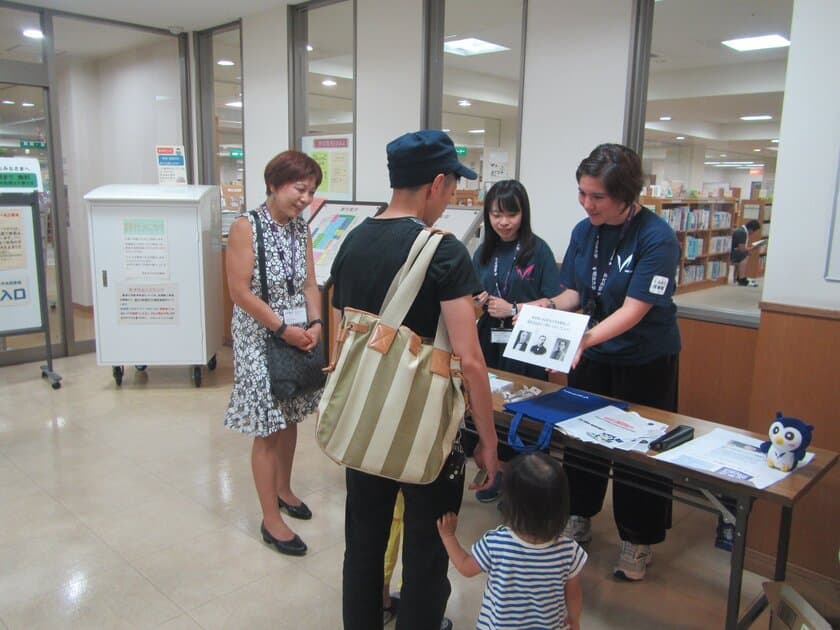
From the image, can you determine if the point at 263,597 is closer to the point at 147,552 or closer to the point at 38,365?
the point at 147,552

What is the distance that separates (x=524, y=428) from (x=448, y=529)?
24.2 inches

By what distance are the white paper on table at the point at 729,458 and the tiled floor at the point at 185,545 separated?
2.49 feet

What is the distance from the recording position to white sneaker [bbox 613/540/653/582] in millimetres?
2469

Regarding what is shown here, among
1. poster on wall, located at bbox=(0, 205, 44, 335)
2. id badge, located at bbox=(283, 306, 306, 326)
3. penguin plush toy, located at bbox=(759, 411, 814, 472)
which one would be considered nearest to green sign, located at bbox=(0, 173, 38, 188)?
poster on wall, located at bbox=(0, 205, 44, 335)

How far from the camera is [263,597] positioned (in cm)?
232

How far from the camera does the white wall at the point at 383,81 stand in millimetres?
4328

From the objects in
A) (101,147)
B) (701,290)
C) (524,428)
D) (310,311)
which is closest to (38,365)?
(101,147)

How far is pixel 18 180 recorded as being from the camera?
4758 mm

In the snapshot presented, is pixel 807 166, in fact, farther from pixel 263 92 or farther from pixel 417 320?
pixel 263 92

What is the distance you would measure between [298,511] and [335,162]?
2.91 meters

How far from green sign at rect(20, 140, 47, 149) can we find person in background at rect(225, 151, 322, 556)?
12.5 feet

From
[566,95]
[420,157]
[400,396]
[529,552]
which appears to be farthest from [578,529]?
[566,95]

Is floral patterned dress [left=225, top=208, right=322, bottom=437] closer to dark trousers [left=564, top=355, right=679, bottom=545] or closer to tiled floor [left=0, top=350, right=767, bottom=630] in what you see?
tiled floor [left=0, top=350, right=767, bottom=630]

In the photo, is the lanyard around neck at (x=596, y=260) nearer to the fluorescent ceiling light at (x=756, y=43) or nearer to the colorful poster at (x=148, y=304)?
the colorful poster at (x=148, y=304)
